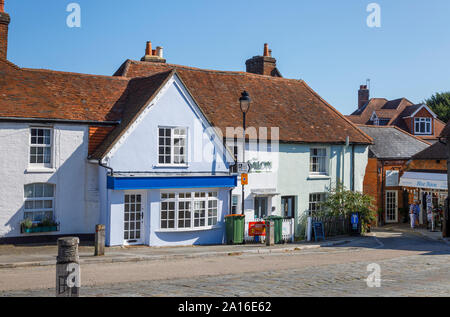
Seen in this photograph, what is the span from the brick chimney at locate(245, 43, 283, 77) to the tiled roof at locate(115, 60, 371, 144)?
2494 mm

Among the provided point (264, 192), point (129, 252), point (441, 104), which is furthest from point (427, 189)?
point (441, 104)

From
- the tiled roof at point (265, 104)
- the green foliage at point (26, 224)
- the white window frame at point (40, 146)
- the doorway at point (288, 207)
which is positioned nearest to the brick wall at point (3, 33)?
the white window frame at point (40, 146)

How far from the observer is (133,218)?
20703mm

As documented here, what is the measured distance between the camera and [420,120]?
169 ft

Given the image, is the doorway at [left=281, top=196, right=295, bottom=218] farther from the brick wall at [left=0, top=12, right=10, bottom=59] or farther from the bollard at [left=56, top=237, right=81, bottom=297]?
the bollard at [left=56, top=237, right=81, bottom=297]

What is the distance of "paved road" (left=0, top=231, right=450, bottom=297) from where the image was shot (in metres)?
11.5

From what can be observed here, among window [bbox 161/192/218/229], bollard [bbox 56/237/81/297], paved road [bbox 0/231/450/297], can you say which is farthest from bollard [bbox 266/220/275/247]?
bollard [bbox 56/237/81/297]

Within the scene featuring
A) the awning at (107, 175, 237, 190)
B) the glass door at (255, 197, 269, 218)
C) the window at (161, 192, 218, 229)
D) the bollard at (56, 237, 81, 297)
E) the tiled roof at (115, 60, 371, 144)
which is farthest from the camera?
the tiled roof at (115, 60, 371, 144)

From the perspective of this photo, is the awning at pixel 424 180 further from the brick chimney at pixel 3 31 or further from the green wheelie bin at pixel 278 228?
the brick chimney at pixel 3 31

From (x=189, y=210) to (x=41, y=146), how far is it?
6730 mm

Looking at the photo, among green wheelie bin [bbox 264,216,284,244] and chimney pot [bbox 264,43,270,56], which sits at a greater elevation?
chimney pot [bbox 264,43,270,56]

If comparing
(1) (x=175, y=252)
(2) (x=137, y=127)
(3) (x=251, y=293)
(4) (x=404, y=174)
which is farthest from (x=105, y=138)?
(4) (x=404, y=174)

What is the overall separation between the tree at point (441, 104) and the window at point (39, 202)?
52.8m

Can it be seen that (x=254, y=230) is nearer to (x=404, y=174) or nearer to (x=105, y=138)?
(x=105, y=138)
